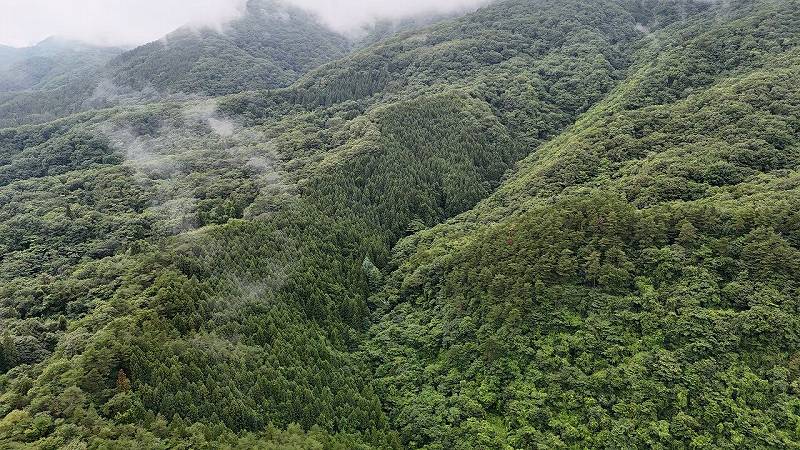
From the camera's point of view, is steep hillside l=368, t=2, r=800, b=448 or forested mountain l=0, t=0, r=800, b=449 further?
forested mountain l=0, t=0, r=800, b=449

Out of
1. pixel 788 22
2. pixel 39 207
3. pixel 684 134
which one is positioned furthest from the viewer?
pixel 788 22

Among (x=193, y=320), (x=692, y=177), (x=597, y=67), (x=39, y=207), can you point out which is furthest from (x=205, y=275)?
(x=597, y=67)

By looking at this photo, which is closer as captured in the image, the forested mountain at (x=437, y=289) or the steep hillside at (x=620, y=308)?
the steep hillside at (x=620, y=308)

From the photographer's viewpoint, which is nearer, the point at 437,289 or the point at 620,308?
the point at 620,308

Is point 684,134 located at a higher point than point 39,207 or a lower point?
lower

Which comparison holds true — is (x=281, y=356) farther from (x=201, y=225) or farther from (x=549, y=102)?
(x=549, y=102)

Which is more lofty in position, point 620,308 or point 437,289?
point 620,308

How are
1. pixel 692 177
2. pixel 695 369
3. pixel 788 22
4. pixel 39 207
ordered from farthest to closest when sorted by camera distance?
pixel 788 22
pixel 39 207
pixel 692 177
pixel 695 369

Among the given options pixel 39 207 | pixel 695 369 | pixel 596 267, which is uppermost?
pixel 39 207
